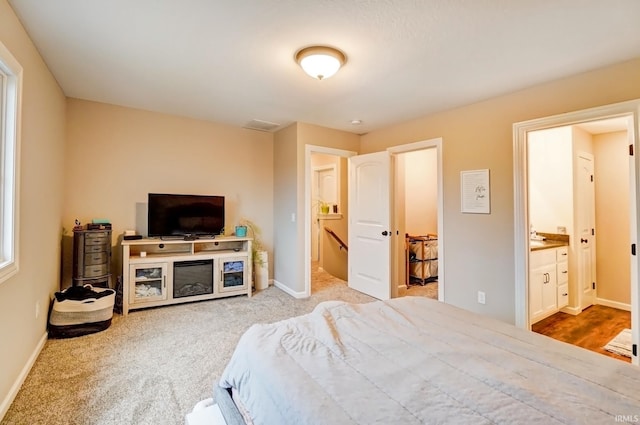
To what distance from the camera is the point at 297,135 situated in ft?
13.4

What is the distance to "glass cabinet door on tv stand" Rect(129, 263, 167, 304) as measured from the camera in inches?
134

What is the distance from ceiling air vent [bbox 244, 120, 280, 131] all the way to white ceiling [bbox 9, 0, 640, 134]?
88 centimetres

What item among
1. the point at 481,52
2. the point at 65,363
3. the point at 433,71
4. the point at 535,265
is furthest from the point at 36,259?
the point at 535,265

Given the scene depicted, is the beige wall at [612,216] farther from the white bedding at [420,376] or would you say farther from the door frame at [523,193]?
the white bedding at [420,376]

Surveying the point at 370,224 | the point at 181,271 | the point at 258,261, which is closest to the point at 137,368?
the point at 181,271

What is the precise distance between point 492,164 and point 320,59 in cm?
213

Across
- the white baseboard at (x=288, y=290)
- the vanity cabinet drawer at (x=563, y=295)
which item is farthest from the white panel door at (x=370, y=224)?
the vanity cabinet drawer at (x=563, y=295)

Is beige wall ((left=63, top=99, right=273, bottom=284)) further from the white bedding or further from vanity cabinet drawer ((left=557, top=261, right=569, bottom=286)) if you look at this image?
vanity cabinet drawer ((left=557, top=261, right=569, bottom=286))

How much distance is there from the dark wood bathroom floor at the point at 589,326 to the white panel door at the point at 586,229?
0.69 feet

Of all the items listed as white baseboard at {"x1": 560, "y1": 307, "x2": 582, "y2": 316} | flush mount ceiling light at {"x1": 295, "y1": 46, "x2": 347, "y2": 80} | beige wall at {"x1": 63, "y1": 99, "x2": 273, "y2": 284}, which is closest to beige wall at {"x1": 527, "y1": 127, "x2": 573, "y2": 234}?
white baseboard at {"x1": 560, "y1": 307, "x2": 582, "y2": 316}

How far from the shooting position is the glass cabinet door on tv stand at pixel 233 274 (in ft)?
12.9

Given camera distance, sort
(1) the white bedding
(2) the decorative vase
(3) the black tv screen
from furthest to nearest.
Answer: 1. (2) the decorative vase
2. (3) the black tv screen
3. (1) the white bedding

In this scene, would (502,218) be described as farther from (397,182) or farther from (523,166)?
(397,182)

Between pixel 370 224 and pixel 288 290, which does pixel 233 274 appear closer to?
pixel 288 290
